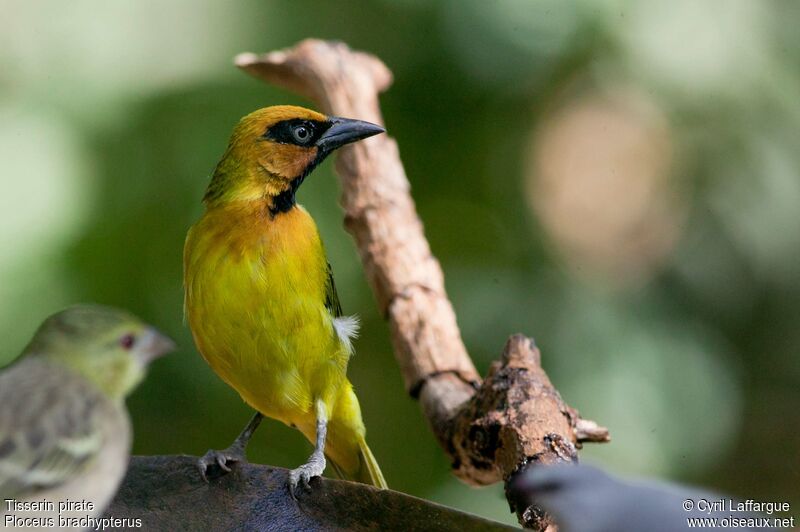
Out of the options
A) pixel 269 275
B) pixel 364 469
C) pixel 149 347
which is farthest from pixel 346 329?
pixel 149 347

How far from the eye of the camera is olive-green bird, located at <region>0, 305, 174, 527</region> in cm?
119

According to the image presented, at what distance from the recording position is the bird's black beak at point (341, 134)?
2619mm

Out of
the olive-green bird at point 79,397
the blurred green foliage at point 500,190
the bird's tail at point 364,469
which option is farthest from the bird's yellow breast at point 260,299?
the blurred green foliage at point 500,190

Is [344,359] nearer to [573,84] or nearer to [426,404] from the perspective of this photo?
[426,404]

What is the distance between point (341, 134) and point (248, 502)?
39.4 inches

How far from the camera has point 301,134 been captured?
259 cm

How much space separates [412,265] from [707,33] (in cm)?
200

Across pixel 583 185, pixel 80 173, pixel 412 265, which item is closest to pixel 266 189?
pixel 412 265

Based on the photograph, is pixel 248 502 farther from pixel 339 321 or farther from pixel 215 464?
pixel 339 321

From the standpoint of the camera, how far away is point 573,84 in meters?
4.86

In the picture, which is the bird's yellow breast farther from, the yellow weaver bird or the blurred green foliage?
the blurred green foliage

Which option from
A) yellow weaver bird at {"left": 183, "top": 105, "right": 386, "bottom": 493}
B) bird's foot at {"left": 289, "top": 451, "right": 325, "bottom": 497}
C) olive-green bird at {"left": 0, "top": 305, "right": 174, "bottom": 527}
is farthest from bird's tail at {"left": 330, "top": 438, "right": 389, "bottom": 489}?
olive-green bird at {"left": 0, "top": 305, "right": 174, "bottom": 527}

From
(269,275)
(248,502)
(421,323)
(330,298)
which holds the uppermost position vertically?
(269,275)

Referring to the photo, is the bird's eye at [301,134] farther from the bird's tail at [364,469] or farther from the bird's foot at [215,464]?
the bird's tail at [364,469]
